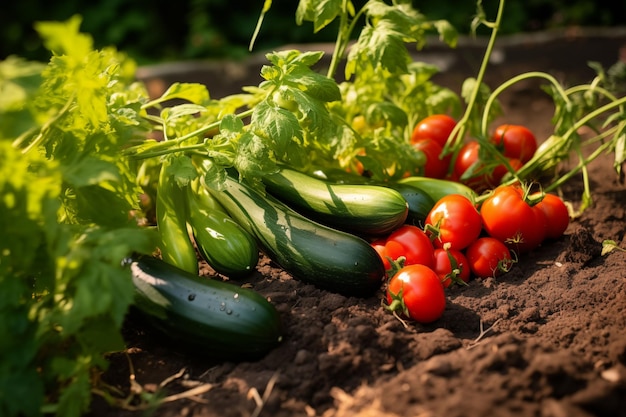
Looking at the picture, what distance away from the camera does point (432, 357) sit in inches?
86.6

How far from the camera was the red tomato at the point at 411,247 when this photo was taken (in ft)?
8.98

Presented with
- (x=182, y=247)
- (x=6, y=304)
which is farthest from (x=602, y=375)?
(x=6, y=304)

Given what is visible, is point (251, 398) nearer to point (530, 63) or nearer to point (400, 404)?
point (400, 404)

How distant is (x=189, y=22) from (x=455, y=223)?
547 cm

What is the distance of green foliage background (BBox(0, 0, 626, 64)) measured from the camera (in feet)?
22.2

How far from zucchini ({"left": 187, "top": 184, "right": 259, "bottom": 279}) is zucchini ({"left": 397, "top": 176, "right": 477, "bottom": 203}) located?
3.01ft

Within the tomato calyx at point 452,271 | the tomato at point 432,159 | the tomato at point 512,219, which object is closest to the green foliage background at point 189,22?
the tomato at point 432,159

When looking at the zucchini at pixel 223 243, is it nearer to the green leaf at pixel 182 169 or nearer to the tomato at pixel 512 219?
the green leaf at pixel 182 169

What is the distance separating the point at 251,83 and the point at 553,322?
3905mm

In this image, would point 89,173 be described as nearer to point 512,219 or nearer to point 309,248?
point 309,248

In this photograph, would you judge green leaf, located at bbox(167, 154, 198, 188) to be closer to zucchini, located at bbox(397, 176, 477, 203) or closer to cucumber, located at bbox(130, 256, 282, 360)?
cucumber, located at bbox(130, 256, 282, 360)

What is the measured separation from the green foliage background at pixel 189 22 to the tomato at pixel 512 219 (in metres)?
4.15

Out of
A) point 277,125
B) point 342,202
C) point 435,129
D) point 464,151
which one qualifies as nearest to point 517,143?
point 464,151

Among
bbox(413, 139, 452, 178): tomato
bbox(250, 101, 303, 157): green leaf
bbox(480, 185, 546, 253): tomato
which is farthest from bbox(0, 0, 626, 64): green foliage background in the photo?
bbox(250, 101, 303, 157): green leaf
